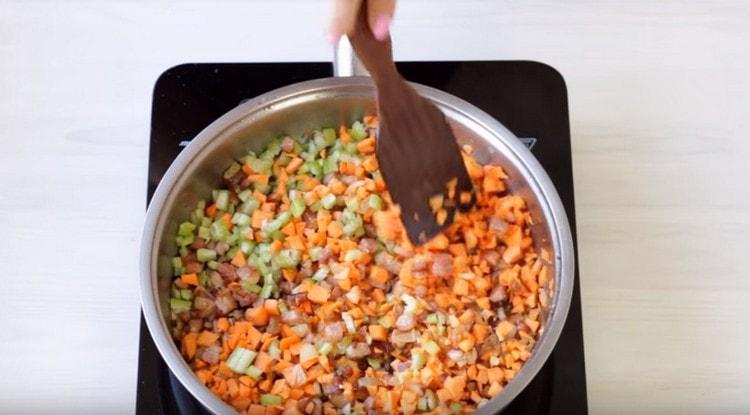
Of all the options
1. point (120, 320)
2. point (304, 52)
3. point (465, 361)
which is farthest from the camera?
point (304, 52)

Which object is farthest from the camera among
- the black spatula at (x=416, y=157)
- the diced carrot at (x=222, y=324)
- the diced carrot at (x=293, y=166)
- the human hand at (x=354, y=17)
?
the diced carrot at (x=293, y=166)

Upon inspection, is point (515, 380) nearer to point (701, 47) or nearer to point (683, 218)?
point (683, 218)

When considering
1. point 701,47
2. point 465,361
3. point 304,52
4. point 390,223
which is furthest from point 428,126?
point 701,47

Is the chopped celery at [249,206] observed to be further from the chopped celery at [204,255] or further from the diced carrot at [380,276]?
the diced carrot at [380,276]

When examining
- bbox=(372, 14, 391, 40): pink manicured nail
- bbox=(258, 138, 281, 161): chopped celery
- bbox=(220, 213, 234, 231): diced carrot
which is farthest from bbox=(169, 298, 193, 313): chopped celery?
bbox=(372, 14, 391, 40): pink manicured nail

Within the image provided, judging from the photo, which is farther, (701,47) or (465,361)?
(701,47)

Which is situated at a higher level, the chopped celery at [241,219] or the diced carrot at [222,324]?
the chopped celery at [241,219]

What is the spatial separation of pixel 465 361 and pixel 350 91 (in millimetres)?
378

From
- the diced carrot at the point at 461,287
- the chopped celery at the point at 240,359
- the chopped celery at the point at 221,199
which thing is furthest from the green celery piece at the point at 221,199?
the diced carrot at the point at 461,287

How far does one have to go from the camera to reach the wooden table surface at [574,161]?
3.56ft

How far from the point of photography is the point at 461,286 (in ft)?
3.43

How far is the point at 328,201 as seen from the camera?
110 cm

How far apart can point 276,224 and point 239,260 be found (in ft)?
0.22

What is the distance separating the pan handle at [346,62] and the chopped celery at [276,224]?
0.20 metres
